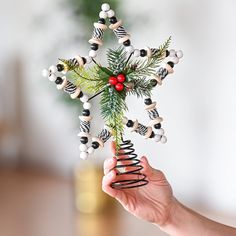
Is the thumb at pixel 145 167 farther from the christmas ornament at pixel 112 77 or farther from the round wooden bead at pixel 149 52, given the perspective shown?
the round wooden bead at pixel 149 52

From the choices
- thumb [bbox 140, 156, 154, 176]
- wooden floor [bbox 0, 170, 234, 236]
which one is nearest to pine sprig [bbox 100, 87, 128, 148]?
thumb [bbox 140, 156, 154, 176]

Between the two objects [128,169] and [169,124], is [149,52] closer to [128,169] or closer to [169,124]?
[128,169]

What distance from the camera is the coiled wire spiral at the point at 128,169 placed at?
999 millimetres

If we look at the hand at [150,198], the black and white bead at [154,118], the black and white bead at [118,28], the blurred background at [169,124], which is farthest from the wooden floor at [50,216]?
the black and white bead at [118,28]

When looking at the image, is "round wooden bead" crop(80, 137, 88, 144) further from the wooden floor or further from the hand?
the wooden floor

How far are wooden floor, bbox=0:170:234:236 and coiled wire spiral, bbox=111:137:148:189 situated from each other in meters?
0.89

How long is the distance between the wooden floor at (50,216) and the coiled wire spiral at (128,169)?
894 millimetres

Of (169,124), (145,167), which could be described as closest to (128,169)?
(145,167)

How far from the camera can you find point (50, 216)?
2.07 meters

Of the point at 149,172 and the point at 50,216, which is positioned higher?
the point at 50,216

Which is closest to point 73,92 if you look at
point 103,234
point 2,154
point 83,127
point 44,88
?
point 83,127

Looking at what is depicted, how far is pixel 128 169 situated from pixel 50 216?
1.12m

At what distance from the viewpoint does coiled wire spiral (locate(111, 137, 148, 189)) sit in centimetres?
100

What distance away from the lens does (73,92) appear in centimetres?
93
